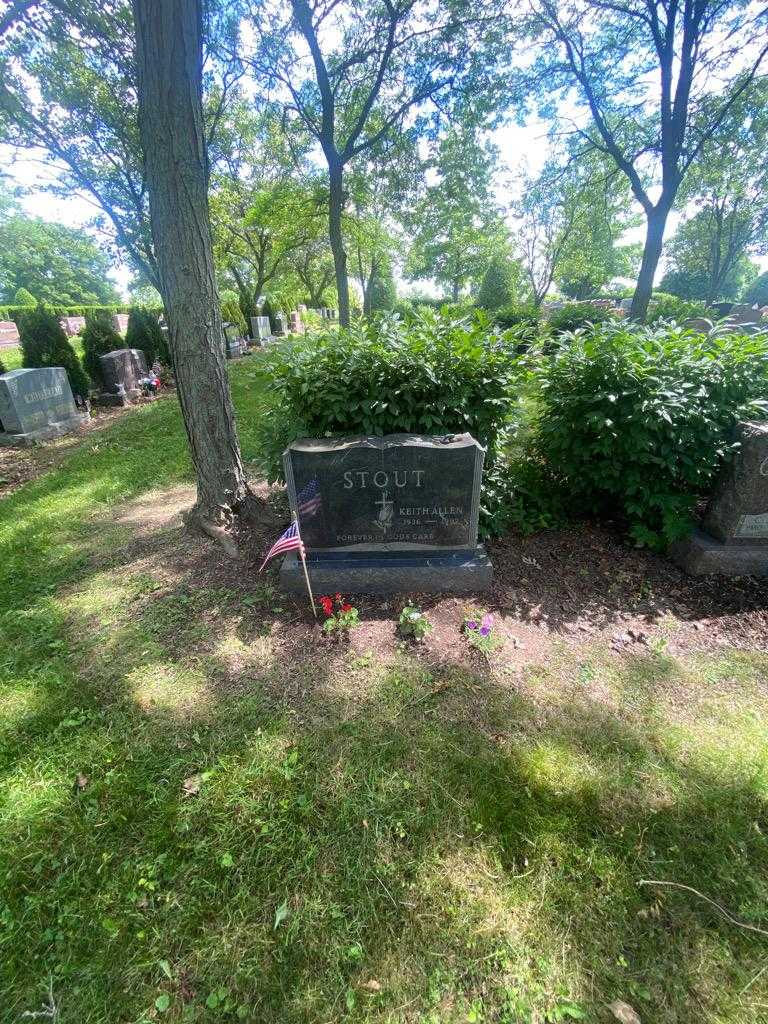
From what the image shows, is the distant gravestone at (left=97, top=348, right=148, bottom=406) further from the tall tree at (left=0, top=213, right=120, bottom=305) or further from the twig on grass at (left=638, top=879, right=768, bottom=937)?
the tall tree at (left=0, top=213, right=120, bottom=305)

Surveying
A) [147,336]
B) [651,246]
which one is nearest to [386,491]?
[651,246]

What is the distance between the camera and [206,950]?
58.8 inches

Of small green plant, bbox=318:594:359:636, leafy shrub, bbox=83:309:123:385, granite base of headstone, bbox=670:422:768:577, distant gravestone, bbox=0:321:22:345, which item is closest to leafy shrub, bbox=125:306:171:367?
leafy shrub, bbox=83:309:123:385

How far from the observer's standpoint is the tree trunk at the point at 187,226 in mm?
2895

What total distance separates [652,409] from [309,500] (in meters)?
2.64

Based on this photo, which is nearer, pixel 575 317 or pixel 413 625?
pixel 413 625

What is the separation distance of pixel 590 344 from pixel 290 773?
369cm

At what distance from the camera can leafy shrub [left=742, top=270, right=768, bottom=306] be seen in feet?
110

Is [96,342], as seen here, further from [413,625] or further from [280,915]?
[280,915]

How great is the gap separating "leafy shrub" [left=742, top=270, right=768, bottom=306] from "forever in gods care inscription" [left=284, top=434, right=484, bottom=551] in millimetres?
44061

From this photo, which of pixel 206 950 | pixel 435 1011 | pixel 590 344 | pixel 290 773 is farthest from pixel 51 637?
pixel 590 344

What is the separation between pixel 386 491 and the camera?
3186mm

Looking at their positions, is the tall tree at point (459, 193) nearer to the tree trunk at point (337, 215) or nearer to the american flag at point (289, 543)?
the tree trunk at point (337, 215)

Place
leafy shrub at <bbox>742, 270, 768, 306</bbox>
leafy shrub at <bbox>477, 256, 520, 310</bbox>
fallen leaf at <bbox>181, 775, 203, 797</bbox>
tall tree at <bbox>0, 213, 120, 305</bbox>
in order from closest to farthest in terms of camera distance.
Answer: fallen leaf at <bbox>181, 775, 203, 797</bbox>
leafy shrub at <bbox>477, 256, 520, 310</bbox>
leafy shrub at <bbox>742, 270, 768, 306</bbox>
tall tree at <bbox>0, 213, 120, 305</bbox>
